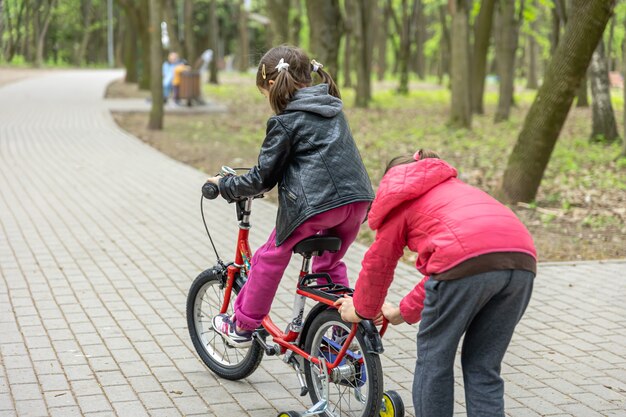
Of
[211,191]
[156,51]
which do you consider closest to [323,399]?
[211,191]

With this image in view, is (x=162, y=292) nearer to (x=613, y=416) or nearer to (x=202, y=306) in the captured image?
(x=202, y=306)

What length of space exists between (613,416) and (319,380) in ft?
5.02

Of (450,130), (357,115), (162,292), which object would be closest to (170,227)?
(162,292)

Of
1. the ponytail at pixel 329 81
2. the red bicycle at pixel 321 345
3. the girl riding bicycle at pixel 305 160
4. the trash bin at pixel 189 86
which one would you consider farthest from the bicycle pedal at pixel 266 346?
the trash bin at pixel 189 86

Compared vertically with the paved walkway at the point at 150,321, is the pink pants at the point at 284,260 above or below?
above

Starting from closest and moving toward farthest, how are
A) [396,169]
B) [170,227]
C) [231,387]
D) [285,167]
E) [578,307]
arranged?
[396,169] → [285,167] → [231,387] → [578,307] → [170,227]

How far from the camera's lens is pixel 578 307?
6.89 m

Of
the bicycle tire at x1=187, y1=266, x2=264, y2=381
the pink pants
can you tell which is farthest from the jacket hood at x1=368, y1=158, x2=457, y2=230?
the bicycle tire at x1=187, y1=266, x2=264, y2=381

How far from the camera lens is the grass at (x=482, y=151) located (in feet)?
31.6

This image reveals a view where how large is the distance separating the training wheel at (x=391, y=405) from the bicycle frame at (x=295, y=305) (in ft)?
0.87

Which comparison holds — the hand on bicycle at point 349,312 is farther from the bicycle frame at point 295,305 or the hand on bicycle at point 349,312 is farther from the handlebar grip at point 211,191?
the handlebar grip at point 211,191

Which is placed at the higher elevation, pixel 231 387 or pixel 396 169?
pixel 396 169

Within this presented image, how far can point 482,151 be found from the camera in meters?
15.9

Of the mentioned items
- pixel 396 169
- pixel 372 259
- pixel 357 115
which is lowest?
pixel 357 115
